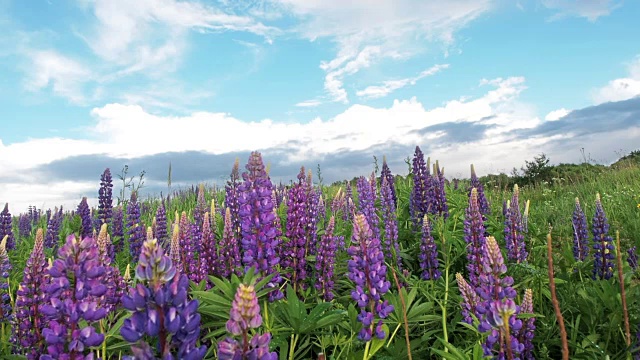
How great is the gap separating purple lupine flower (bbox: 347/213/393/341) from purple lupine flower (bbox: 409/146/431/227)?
3710mm

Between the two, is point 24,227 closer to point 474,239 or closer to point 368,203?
point 368,203

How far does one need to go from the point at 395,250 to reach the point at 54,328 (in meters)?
3.78

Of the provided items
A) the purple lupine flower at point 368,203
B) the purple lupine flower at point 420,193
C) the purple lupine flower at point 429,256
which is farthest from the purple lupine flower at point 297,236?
the purple lupine flower at point 420,193

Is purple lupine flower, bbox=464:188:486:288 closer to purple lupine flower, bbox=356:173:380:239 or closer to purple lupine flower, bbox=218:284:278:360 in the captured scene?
purple lupine flower, bbox=356:173:380:239

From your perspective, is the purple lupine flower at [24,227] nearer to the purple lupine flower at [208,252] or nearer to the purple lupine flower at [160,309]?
the purple lupine flower at [208,252]

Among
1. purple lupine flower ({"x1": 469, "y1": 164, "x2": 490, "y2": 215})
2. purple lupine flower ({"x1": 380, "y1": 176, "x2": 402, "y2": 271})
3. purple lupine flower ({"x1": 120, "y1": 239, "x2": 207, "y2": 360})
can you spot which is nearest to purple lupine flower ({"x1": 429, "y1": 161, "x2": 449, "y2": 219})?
purple lupine flower ({"x1": 469, "y1": 164, "x2": 490, "y2": 215})

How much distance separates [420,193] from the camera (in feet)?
23.1

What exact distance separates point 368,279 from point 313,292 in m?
1.72

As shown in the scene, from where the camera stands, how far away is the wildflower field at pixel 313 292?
180 centimetres

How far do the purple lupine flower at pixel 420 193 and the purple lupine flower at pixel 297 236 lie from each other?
8.33ft

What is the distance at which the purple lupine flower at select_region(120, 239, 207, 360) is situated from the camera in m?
1.65

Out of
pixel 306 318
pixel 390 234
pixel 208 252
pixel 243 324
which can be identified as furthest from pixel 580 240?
pixel 243 324

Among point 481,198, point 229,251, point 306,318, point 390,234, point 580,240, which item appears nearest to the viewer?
point 306,318

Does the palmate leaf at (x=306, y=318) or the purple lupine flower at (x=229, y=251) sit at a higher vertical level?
the purple lupine flower at (x=229, y=251)
